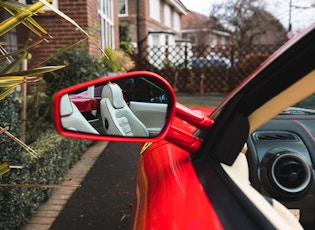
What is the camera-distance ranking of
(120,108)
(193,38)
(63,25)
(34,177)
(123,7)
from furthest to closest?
(193,38), (123,7), (63,25), (34,177), (120,108)

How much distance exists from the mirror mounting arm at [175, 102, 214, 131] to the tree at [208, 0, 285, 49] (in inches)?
826

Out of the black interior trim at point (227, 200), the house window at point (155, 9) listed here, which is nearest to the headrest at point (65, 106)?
the black interior trim at point (227, 200)

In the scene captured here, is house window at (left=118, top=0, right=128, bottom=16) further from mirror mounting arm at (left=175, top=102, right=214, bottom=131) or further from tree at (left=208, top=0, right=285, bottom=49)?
mirror mounting arm at (left=175, top=102, right=214, bottom=131)

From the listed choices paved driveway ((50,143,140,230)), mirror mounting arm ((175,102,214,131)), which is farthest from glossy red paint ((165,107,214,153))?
paved driveway ((50,143,140,230))

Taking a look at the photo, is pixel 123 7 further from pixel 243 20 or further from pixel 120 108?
pixel 120 108

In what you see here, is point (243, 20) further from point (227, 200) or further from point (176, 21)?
point (227, 200)

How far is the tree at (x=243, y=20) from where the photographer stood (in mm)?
22297

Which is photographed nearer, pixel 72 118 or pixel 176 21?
pixel 72 118

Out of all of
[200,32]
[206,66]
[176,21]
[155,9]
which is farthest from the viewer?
[200,32]

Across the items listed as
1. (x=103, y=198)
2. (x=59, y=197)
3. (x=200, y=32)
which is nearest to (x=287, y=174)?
(x=103, y=198)

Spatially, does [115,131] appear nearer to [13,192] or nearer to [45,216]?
[13,192]

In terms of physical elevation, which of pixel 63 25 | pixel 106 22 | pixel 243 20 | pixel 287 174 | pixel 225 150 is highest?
pixel 243 20

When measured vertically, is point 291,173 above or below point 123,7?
below

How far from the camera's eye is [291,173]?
157 cm
